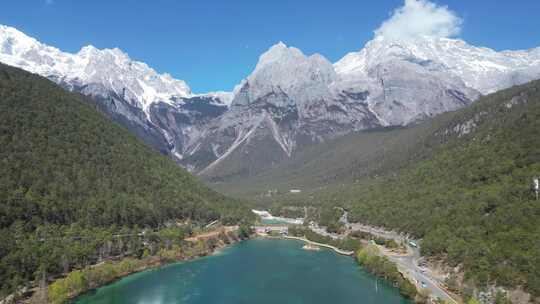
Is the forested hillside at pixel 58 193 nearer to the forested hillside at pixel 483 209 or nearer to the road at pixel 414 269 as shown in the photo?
the road at pixel 414 269

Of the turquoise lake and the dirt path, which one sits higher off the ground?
the dirt path

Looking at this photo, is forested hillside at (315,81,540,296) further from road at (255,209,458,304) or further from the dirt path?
the dirt path

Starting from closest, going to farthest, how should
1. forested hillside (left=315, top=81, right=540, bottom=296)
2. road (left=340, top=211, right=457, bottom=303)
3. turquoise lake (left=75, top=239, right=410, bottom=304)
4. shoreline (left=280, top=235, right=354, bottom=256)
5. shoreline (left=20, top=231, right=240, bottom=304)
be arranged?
forested hillside (left=315, top=81, right=540, bottom=296) < shoreline (left=20, top=231, right=240, bottom=304) < road (left=340, top=211, right=457, bottom=303) < turquoise lake (left=75, top=239, right=410, bottom=304) < shoreline (left=280, top=235, right=354, bottom=256)

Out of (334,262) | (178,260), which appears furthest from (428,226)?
(178,260)

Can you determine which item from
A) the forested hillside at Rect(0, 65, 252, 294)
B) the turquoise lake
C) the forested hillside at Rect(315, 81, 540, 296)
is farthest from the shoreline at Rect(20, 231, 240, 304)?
the forested hillside at Rect(315, 81, 540, 296)

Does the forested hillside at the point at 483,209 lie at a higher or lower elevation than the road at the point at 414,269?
higher

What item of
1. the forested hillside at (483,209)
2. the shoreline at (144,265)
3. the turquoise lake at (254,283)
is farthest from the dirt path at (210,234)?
the forested hillside at (483,209)

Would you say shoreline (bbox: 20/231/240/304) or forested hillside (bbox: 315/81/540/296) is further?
shoreline (bbox: 20/231/240/304)

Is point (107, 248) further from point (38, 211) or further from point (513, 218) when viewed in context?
point (513, 218)
